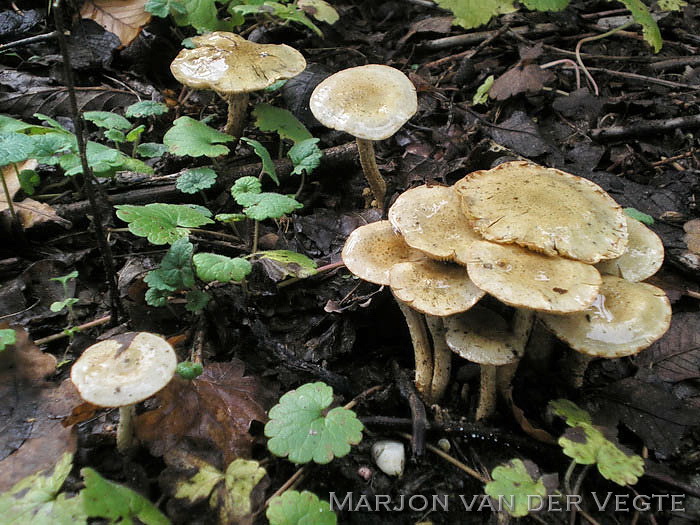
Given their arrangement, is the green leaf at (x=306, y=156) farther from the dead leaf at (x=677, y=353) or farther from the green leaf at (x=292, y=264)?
the dead leaf at (x=677, y=353)

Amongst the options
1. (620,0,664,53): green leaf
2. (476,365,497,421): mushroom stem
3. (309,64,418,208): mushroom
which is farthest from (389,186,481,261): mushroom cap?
(620,0,664,53): green leaf

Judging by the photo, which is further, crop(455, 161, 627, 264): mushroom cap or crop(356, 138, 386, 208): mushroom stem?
crop(356, 138, 386, 208): mushroom stem

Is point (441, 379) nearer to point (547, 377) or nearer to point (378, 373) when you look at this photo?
point (378, 373)

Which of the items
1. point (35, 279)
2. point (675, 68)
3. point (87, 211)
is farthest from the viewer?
point (675, 68)

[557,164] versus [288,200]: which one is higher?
[288,200]

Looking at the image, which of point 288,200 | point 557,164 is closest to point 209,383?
point 288,200

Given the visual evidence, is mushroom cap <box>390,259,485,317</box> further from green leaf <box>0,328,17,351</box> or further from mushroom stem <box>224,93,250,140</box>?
mushroom stem <box>224,93,250,140</box>

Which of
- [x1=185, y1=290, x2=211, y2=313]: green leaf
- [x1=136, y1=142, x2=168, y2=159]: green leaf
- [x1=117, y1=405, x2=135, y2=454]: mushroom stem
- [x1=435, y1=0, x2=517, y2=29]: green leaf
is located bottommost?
[x1=117, y1=405, x2=135, y2=454]: mushroom stem
